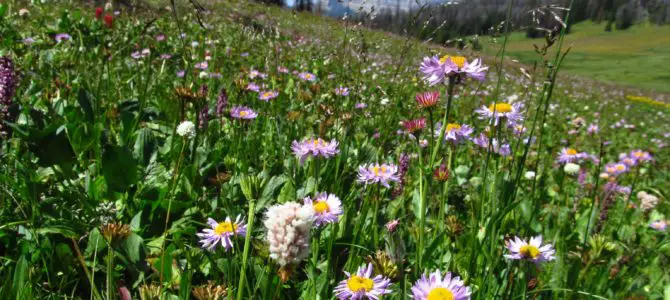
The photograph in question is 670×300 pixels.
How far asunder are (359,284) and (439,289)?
19 centimetres

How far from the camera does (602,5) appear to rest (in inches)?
2702

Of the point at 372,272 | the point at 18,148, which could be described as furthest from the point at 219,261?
the point at 18,148

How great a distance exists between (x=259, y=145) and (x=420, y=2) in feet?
3.93

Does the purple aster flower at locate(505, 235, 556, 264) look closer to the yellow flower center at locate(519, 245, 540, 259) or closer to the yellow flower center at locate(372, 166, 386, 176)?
the yellow flower center at locate(519, 245, 540, 259)

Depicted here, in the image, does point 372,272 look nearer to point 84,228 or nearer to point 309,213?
point 309,213

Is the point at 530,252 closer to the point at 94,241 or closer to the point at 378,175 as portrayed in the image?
the point at 378,175

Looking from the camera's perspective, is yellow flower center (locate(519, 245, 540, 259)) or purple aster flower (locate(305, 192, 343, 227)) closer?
yellow flower center (locate(519, 245, 540, 259))

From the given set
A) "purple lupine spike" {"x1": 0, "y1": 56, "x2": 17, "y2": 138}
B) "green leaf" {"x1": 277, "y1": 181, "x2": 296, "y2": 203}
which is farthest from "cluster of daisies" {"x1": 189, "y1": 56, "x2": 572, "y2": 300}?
"purple lupine spike" {"x1": 0, "y1": 56, "x2": 17, "y2": 138}

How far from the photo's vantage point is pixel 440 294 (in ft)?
3.46

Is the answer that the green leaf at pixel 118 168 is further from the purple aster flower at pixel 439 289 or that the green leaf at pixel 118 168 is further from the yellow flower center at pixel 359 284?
the purple aster flower at pixel 439 289

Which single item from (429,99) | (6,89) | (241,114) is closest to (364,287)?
(429,99)

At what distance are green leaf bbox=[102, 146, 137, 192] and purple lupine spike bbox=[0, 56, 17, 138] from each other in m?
0.40

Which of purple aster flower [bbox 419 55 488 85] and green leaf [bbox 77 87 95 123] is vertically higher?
purple aster flower [bbox 419 55 488 85]

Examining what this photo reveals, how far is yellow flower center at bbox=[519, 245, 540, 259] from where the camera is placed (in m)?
1.27
